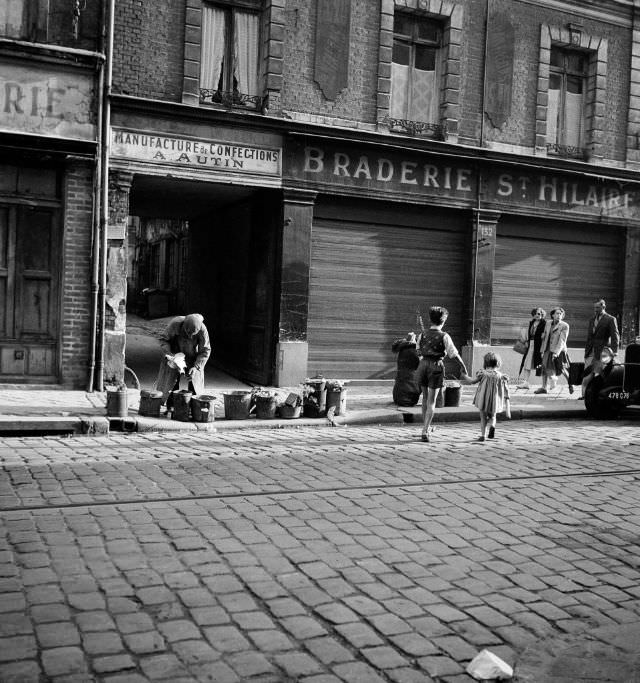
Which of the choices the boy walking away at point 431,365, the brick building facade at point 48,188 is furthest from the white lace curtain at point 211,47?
the boy walking away at point 431,365

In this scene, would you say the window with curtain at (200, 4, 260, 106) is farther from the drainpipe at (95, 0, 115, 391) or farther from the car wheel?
the car wheel

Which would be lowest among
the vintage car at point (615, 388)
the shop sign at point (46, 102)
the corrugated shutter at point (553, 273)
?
the vintage car at point (615, 388)

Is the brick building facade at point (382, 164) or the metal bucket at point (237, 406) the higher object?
the brick building facade at point (382, 164)

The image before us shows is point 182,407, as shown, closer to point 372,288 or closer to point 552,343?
point 372,288

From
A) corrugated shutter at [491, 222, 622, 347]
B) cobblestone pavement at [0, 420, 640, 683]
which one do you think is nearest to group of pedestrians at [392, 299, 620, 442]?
corrugated shutter at [491, 222, 622, 347]

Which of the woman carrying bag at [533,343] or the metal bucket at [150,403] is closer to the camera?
the metal bucket at [150,403]

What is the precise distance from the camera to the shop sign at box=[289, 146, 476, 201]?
566 inches

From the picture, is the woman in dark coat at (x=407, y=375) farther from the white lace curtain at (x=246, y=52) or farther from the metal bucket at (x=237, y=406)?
the white lace curtain at (x=246, y=52)

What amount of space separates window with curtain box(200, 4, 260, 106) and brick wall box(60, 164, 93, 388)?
108 inches

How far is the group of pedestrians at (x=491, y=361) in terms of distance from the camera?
953 centimetres

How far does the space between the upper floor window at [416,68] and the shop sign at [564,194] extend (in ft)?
6.43

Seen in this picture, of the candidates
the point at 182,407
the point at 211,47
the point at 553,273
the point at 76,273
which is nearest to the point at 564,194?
the point at 553,273

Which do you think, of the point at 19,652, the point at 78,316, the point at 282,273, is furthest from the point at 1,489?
the point at 282,273

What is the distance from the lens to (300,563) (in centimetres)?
479
